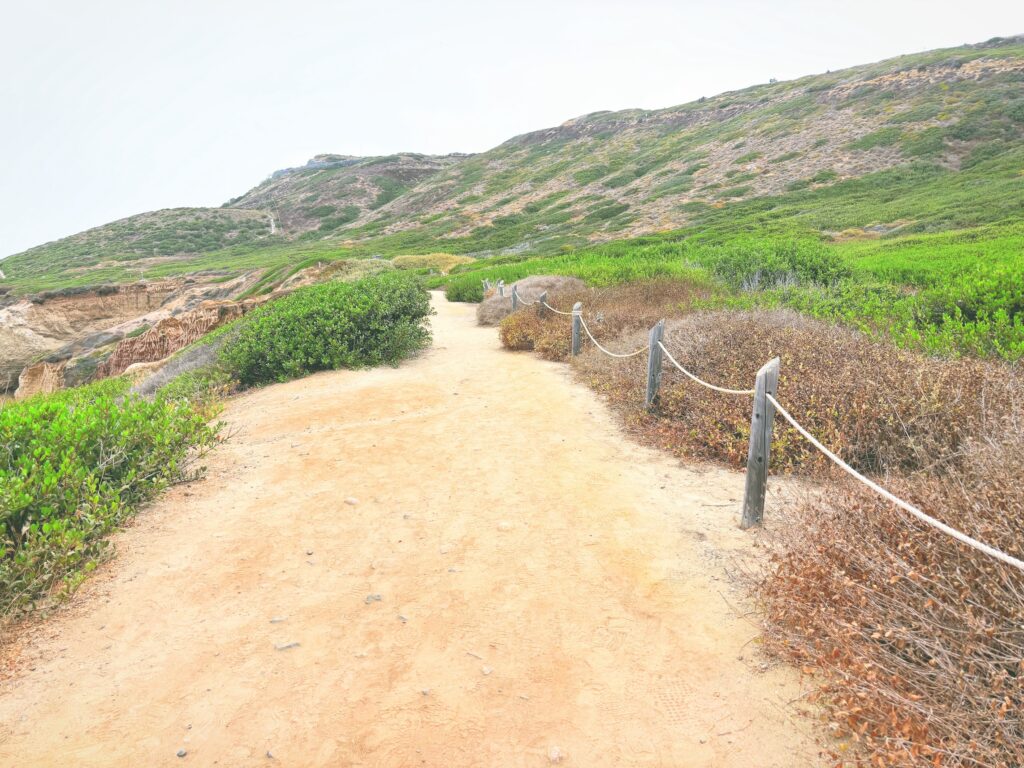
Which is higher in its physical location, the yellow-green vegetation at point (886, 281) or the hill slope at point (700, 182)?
the hill slope at point (700, 182)

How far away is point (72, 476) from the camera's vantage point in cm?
396

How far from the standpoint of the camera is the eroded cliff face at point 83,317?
2511 centimetres

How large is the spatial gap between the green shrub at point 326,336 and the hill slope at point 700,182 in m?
22.7

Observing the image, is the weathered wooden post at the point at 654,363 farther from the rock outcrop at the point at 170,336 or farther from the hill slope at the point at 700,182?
the hill slope at the point at 700,182

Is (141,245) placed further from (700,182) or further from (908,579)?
(908,579)

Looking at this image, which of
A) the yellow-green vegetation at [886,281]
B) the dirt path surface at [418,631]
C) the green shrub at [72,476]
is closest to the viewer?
the dirt path surface at [418,631]

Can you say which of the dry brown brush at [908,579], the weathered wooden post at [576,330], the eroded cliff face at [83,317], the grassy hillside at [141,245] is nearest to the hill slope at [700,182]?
the grassy hillside at [141,245]

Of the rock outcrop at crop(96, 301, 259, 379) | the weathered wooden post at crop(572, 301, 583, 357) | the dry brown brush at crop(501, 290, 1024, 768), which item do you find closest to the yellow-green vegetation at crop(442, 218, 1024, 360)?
the dry brown brush at crop(501, 290, 1024, 768)

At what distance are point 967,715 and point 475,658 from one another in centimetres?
201

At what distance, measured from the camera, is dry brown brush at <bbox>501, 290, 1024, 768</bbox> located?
188 cm

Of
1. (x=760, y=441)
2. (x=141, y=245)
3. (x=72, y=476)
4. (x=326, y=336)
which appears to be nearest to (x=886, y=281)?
(x=760, y=441)

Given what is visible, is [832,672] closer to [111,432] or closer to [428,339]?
[111,432]

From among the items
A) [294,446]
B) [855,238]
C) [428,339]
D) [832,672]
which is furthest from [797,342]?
[855,238]

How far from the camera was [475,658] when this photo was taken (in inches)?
115
